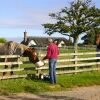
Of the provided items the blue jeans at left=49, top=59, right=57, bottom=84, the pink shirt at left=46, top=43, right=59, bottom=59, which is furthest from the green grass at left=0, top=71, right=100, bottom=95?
the pink shirt at left=46, top=43, right=59, bottom=59

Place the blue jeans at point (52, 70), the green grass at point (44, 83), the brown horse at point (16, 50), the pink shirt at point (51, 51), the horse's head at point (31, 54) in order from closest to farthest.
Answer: the green grass at point (44, 83) < the pink shirt at point (51, 51) < the blue jeans at point (52, 70) < the horse's head at point (31, 54) < the brown horse at point (16, 50)

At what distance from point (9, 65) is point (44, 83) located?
1963mm

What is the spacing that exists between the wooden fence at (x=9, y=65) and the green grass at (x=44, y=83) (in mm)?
419

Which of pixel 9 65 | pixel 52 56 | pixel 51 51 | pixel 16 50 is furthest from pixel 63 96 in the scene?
pixel 16 50

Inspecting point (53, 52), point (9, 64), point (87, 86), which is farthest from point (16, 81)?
point (87, 86)

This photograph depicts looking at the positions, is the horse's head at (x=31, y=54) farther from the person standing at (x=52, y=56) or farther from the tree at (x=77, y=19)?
the tree at (x=77, y=19)

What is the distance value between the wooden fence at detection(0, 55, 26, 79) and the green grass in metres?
0.42

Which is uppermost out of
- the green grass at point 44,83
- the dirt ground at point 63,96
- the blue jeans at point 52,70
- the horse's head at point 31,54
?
the horse's head at point 31,54

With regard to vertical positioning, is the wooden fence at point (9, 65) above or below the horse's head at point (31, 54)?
below

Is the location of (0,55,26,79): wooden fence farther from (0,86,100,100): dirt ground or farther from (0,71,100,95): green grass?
(0,86,100,100): dirt ground

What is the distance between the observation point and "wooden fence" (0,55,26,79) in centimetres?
1527

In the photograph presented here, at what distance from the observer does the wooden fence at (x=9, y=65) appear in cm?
1527

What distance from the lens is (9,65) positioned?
16.1m

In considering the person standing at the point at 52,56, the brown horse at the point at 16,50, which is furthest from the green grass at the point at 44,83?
the brown horse at the point at 16,50
